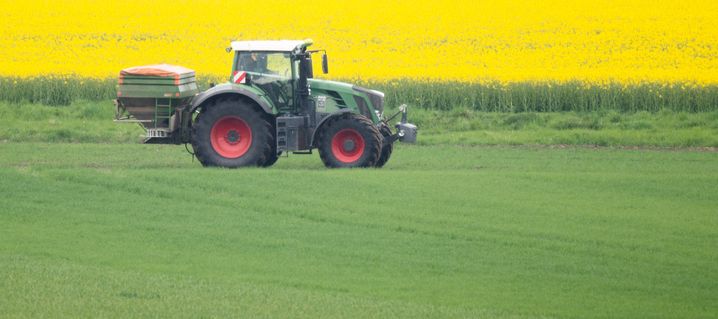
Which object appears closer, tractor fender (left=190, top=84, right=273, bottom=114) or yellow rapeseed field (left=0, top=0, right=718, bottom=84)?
tractor fender (left=190, top=84, right=273, bottom=114)

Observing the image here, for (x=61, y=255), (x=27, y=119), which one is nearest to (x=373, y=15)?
(x=27, y=119)

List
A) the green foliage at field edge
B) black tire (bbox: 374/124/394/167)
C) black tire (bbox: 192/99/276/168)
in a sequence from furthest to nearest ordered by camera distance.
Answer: the green foliage at field edge
black tire (bbox: 374/124/394/167)
black tire (bbox: 192/99/276/168)

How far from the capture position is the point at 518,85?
3362 centimetres

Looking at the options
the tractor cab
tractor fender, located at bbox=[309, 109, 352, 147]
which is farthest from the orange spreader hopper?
tractor fender, located at bbox=[309, 109, 352, 147]

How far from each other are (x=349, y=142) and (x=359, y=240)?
742cm

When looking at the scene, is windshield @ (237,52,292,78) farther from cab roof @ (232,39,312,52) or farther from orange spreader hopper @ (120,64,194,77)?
orange spreader hopper @ (120,64,194,77)

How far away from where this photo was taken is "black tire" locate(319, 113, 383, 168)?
23266mm

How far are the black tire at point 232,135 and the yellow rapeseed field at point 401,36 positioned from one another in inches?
503

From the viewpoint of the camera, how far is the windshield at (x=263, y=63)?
78.2 feet

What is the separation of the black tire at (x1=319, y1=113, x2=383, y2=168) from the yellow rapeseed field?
40.8 feet

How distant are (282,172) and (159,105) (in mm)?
3145

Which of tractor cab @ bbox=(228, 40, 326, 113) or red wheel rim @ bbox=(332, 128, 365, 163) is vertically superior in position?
tractor cab @ bbox=(228, 40, 326, 113)

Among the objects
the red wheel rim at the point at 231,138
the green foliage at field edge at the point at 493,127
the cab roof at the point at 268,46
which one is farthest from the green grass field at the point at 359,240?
the green foliage at field edge at the point at 493,127

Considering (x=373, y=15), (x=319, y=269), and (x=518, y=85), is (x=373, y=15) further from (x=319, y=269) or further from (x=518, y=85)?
(x=319, y=269)
